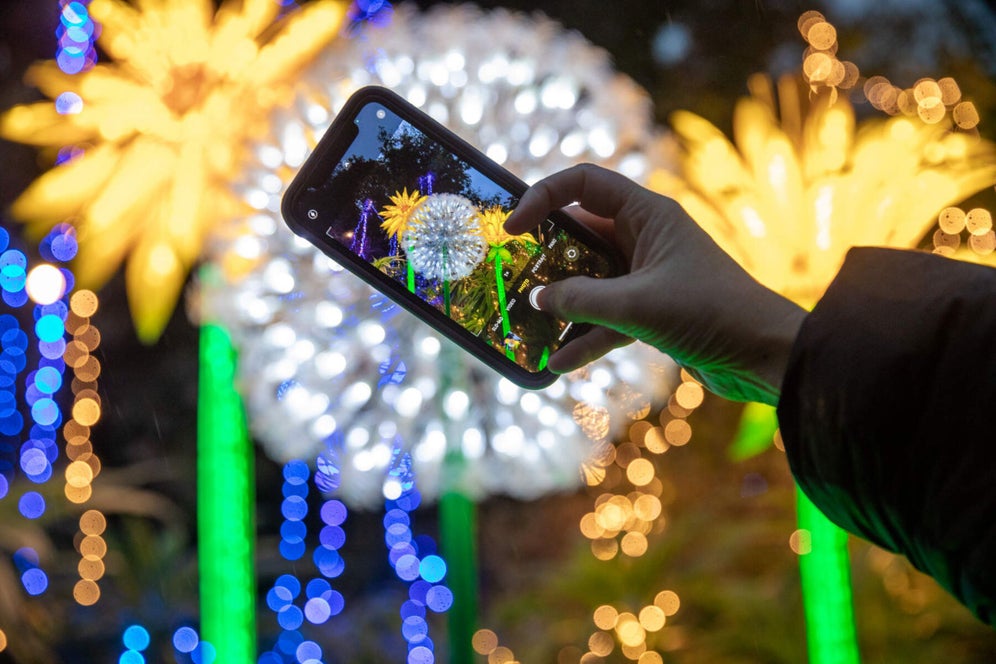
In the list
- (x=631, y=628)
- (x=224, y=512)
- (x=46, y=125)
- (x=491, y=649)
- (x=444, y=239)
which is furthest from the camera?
(x=491, y=649)

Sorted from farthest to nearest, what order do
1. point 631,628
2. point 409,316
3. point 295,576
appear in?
point 295,576
point 631,628
point 409,316

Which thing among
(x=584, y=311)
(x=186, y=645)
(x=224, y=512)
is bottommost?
(x=186, y=645)

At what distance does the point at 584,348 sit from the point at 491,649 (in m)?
2.45

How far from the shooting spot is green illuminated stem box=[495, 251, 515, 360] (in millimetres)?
817

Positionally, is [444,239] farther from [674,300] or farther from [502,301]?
[674,300]

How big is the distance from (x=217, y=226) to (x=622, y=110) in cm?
Answer: 67

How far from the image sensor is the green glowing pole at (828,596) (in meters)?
1.67

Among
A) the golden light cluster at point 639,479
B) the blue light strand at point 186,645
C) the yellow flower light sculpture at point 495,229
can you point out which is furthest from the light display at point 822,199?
the blue light strand at point 186,645

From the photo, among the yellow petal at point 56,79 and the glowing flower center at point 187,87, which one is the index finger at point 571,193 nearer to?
the glowing flower center at point 187,87

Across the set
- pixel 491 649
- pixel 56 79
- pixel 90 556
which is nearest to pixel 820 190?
pixel 56 79

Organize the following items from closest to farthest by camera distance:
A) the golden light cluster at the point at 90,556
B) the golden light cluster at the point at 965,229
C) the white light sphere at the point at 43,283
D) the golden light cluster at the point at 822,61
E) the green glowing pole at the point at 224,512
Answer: the green glowing pole at the point at 224,512 < the golden light cluster at the point at 965,229 < the golden light cluster at the point at 822,61 < the white light sphere at the point at 43,283 < the golden light cluster at the point at 90,556

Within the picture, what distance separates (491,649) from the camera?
2957 millimetres

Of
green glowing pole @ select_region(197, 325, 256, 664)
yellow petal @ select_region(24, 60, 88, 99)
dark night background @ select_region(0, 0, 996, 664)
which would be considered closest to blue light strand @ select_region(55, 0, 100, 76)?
yellow petal @ select_region(24, 60, 88, 99)

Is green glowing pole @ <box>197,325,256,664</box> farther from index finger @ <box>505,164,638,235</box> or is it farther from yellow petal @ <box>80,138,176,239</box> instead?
index finger @ <box>505,164,638,235</box>
